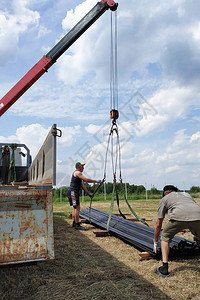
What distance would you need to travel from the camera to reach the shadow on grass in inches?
128

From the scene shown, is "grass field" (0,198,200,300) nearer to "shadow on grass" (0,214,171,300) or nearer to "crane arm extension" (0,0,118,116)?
"shadow on grass" (0,214,171,300)

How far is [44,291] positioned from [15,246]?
3.36 ft

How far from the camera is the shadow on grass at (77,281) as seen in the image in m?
3.26

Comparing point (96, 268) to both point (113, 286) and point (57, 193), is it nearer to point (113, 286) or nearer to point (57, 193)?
point (113, 286)

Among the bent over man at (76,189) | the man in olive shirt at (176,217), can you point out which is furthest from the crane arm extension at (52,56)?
the man in olive shirt at (176,217)

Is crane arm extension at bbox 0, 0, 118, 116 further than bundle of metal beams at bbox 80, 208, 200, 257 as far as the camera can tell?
A: Yes

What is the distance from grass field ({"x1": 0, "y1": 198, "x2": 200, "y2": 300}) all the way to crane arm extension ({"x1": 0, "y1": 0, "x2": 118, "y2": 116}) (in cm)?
357

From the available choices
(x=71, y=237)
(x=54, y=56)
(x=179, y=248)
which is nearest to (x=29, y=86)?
(x=54, y=56)

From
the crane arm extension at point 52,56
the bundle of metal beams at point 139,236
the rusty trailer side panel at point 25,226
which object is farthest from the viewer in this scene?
the crane arm extension at point 52,56

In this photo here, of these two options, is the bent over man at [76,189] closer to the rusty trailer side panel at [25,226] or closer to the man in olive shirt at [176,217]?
the man in olive shirt at [176,217]

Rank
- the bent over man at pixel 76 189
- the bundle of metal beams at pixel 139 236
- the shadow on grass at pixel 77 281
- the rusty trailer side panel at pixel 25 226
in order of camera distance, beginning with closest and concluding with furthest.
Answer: the rusty trailer side panel at pixel 25 226, the shadow on grass at pixel 77 281, the bundle of metal beams at pixel 139 236, the bent over man at pixel 76 189

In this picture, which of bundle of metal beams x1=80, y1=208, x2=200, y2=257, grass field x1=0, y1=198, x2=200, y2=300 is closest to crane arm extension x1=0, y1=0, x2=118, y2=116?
grass field x1=0, y1=198, x2=200, y2=300

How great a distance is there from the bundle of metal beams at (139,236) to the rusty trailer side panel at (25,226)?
2.50 m

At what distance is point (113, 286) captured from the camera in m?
3.52
